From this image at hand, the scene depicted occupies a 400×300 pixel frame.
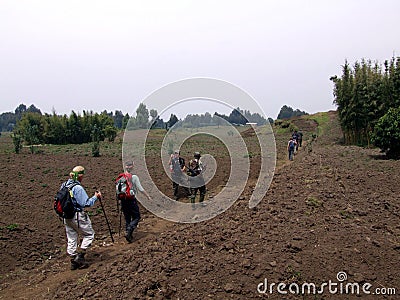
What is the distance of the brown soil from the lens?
15.7 feet

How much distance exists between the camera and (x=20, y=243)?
26.7ft

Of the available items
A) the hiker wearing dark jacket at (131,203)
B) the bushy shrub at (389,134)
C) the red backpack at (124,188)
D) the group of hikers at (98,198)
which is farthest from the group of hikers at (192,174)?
the bushy shrub at (389,134)

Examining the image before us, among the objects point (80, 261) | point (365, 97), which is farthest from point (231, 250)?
point (365, 97)

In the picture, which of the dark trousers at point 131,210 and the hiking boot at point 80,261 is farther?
the dark trousers at point 131,210

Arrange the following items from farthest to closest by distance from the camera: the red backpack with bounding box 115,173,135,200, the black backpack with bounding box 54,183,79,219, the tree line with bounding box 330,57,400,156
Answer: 1. the tree line with bounding box 330,57,400,156
2. the red backpack with bounding box 115,173,135,200
3. the black backpack with bounding box 54,183,79,219

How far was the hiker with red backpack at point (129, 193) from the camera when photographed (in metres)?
7.98

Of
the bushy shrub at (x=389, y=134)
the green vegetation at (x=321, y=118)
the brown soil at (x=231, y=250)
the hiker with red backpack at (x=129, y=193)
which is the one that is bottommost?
the brown soil at (x=231, y=250)

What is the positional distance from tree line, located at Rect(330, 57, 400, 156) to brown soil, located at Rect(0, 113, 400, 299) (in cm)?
1541

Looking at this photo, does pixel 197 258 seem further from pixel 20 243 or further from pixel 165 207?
pixel 165 207

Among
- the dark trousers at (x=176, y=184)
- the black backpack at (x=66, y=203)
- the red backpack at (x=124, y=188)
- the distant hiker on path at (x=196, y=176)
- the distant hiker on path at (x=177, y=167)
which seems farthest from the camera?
the dark trousers at (x=176, y=184)

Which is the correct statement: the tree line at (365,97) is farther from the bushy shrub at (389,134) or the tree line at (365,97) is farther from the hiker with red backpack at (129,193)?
the hiker with red backpack at (129,193)

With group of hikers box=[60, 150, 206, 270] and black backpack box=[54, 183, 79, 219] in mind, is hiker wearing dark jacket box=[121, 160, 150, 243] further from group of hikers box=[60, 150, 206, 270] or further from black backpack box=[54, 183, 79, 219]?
black backpack box=[54, 183, 79, 219]

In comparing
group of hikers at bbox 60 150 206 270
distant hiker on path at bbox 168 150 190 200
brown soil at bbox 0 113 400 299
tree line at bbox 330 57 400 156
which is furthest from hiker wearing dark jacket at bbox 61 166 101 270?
tree line at bbox 330 57 400 156

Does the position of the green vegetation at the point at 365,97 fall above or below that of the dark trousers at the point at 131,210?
above
